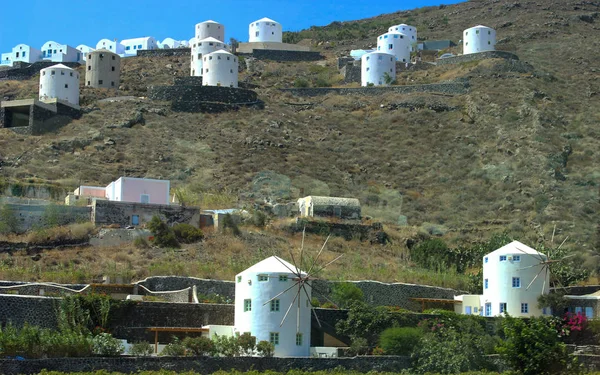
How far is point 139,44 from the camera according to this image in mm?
122750

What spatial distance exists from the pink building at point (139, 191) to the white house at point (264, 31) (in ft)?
159

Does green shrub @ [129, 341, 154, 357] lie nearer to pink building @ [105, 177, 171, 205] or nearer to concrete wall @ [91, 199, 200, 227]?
concrete wall @ [91, 199, 200, 227]

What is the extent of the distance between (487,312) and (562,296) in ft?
10.9

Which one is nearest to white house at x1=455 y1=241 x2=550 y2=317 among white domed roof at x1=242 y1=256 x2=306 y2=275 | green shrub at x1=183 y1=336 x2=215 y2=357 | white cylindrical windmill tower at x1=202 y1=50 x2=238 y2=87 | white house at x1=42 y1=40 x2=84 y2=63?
white domed roof at x1=242 y1=256 x2=306 y2=275

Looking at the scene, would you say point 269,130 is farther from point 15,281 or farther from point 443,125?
point 15,281

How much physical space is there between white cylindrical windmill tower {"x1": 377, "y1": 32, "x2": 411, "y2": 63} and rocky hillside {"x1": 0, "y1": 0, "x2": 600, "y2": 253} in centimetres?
440

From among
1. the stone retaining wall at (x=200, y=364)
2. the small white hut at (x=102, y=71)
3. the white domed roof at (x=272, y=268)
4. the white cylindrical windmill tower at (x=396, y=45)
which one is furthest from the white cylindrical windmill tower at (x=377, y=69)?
the stone retaining wall at (x=200, y=364)

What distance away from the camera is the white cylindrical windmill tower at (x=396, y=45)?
10144 centimetres

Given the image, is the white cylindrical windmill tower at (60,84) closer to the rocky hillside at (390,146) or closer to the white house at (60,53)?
the rocky hillside at (390,146)

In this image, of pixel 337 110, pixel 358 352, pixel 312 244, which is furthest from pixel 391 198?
pixel 358 352

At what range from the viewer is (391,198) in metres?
71.5

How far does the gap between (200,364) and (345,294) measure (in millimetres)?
9803

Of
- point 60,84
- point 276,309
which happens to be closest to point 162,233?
point 276,309

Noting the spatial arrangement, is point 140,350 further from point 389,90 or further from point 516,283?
point 389,90
